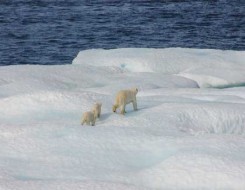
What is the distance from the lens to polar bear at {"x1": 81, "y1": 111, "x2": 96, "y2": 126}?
14.9 meters

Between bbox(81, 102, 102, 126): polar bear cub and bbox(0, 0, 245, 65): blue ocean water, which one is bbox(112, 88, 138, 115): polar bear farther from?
bbox(0, 0, 245, 65): blue ocean water

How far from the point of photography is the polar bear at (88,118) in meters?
14.9

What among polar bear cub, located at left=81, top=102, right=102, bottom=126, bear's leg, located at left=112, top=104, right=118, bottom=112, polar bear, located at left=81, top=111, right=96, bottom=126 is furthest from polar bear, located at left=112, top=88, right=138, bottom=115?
polar bear, located at left=81, top=111, right=96, bottom=126

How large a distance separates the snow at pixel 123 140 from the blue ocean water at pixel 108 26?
1915 centimetres

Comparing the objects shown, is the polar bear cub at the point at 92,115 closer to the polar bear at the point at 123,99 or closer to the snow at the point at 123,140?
the snow at the point at 123,140

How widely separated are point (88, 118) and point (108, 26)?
33219mm

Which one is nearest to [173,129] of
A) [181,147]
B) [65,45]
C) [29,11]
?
[181,147]

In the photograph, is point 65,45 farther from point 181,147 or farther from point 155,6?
point 181,147

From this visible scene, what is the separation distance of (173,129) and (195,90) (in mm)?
5477

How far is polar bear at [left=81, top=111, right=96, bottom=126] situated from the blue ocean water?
2130 centimetres

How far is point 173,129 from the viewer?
49.1ft

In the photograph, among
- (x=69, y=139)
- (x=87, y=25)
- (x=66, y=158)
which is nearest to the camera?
(x=66, y=158)

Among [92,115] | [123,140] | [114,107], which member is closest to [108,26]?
[114,107]

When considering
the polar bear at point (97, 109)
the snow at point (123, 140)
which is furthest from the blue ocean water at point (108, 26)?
the polar bear at point (97, 109)
